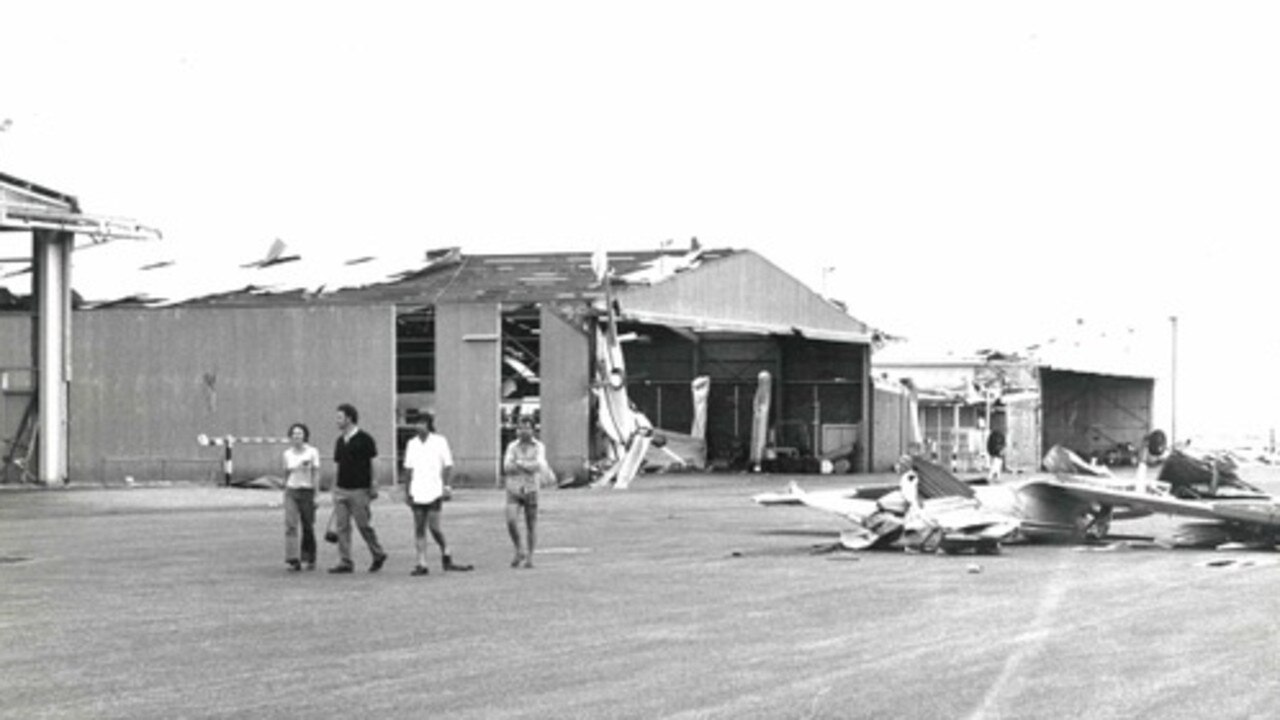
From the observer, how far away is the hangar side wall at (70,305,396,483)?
4909cm

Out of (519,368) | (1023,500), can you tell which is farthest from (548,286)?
(1023,500)

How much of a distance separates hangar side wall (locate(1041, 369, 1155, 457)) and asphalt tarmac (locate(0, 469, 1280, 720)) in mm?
56136

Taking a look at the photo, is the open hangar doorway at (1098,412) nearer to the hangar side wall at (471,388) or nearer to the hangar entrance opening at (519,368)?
the hangar entrance opening at (519,368)

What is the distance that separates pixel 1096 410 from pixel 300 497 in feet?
216

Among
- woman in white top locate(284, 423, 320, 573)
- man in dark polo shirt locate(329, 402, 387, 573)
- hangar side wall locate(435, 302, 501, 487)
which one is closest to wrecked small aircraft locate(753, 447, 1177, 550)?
man in dark polo shirt locate(329, 402, 387, 573)

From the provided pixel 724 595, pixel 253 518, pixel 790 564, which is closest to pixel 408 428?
pixel 253 518

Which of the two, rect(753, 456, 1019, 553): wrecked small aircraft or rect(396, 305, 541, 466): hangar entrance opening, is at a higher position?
rect(396, 305, 541, 466): hangar entrance opening

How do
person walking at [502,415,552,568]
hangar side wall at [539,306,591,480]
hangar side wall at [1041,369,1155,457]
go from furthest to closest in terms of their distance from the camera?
hangar side wall at [1041,369,1155,457]
hangar side wall at [539,306,591,480]
person walking at [502,415,552,568]

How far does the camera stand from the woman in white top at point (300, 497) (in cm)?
2164

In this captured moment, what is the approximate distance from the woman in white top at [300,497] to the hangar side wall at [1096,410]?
62206mm

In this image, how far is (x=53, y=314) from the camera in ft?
154

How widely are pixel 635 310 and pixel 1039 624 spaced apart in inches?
1517

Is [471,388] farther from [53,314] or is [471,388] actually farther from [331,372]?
[53,314]

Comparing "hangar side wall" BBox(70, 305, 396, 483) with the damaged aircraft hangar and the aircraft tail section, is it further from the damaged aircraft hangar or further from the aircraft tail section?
the aircraft tail section
